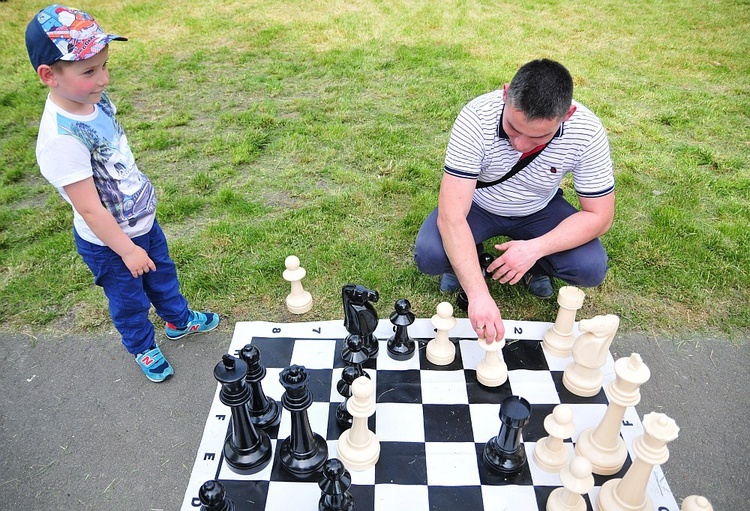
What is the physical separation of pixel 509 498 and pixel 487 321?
47cm

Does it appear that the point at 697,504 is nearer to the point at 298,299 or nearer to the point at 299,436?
the point at 299,436

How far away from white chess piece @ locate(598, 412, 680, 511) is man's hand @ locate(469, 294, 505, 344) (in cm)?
46

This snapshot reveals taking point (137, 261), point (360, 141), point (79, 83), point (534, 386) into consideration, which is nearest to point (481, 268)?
point (534, 386)

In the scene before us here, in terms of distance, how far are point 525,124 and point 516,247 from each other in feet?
1.39

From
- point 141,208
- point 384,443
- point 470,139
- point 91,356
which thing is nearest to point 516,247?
point 470,139

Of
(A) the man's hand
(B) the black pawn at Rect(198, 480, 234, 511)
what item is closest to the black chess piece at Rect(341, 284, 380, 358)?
(A) the man's hand

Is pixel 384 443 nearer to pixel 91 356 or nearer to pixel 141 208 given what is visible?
pixel 141 208

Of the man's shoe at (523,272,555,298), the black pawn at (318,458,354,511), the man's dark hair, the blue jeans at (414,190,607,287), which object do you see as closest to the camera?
the black pawn at (318,458,354,511)

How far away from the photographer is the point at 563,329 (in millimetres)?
1674

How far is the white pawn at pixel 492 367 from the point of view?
1538 mm

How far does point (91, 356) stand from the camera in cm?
186

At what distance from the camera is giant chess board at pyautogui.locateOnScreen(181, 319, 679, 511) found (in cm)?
129

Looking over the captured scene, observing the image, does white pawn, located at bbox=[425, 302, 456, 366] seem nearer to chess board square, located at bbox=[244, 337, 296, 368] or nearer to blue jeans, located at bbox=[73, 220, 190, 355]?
chess board square, located at bbox=[244, 337, 296, 368]

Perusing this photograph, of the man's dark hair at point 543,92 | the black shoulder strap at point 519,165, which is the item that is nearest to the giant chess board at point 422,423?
the black shoulder strap at point 519,165
